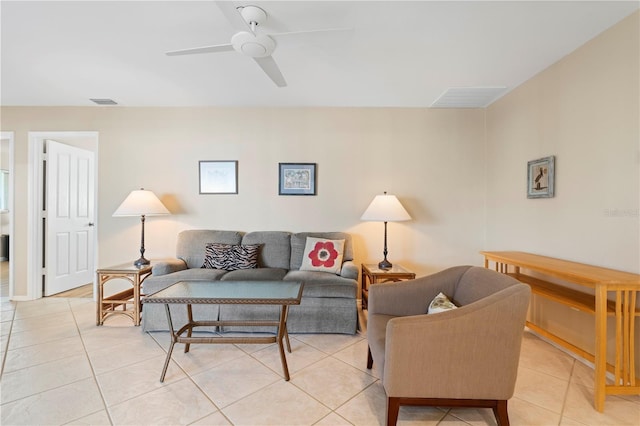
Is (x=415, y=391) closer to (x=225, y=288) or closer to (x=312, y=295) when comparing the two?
(x=312, y=295)

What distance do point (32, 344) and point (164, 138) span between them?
236 centimetres

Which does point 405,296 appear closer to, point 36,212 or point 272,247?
point 272,247

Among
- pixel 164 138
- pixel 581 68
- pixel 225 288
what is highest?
pixel 581 68

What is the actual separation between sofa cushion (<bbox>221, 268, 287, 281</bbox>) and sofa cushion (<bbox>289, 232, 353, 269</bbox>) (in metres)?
0.23

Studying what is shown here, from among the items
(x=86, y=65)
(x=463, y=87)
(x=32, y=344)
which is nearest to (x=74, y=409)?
(x=32, y=344)

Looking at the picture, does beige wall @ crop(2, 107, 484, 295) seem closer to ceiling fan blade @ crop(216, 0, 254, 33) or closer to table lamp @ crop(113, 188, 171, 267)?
table lamp @ crop(113, 188, 171, 267)

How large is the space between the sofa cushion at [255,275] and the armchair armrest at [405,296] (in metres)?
1.14

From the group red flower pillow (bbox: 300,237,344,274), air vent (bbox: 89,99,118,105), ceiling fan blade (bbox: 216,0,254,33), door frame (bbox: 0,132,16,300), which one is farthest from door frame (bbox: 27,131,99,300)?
ceiling fan blade (bbox: 216,0,254,33)

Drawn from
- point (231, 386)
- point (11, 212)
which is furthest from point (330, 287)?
point (11, 212)

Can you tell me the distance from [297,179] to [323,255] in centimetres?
101

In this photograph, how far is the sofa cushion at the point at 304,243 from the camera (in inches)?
123

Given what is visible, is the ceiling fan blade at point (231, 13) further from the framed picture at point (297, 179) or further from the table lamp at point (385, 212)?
the table lamp at point (385, 212)

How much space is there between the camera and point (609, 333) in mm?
1886

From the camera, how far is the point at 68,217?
3.72m
